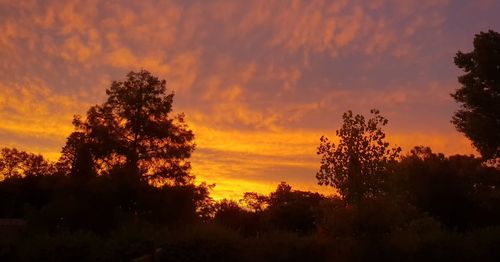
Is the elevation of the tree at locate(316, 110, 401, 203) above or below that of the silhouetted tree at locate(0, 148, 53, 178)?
below

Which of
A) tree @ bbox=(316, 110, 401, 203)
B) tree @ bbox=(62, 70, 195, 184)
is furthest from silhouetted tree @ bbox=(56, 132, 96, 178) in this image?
tree @ bbox=(316, 110, 401, 203)

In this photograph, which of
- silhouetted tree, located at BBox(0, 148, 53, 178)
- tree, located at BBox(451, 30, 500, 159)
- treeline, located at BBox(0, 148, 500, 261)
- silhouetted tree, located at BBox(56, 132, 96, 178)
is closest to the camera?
treeline, located at BBox(0, 148, 500, 261)

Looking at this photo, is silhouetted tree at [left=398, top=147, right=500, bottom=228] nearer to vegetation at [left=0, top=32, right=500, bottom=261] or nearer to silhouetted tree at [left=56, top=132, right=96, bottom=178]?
vegetation at [left=0, top=32, right=500, bottom=261]

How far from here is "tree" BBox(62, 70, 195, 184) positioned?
4319 centimetres

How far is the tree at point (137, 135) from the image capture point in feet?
142

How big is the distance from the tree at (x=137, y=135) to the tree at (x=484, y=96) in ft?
76.6

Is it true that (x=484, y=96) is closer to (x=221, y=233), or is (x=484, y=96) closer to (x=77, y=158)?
(x=221, y=233)

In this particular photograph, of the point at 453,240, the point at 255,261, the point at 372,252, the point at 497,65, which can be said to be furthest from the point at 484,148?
the point at 255,261

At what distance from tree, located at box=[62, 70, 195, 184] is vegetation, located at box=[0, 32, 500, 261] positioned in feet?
0.31

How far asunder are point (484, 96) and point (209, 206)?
26.5 metres

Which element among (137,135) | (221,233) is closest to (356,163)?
(221,233)

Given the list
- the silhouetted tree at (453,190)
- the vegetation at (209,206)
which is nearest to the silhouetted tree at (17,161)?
the vegetation at (209,206)

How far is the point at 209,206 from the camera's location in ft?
163

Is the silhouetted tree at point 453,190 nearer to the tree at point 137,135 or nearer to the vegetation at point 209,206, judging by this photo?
the vegetation at point 209,206
